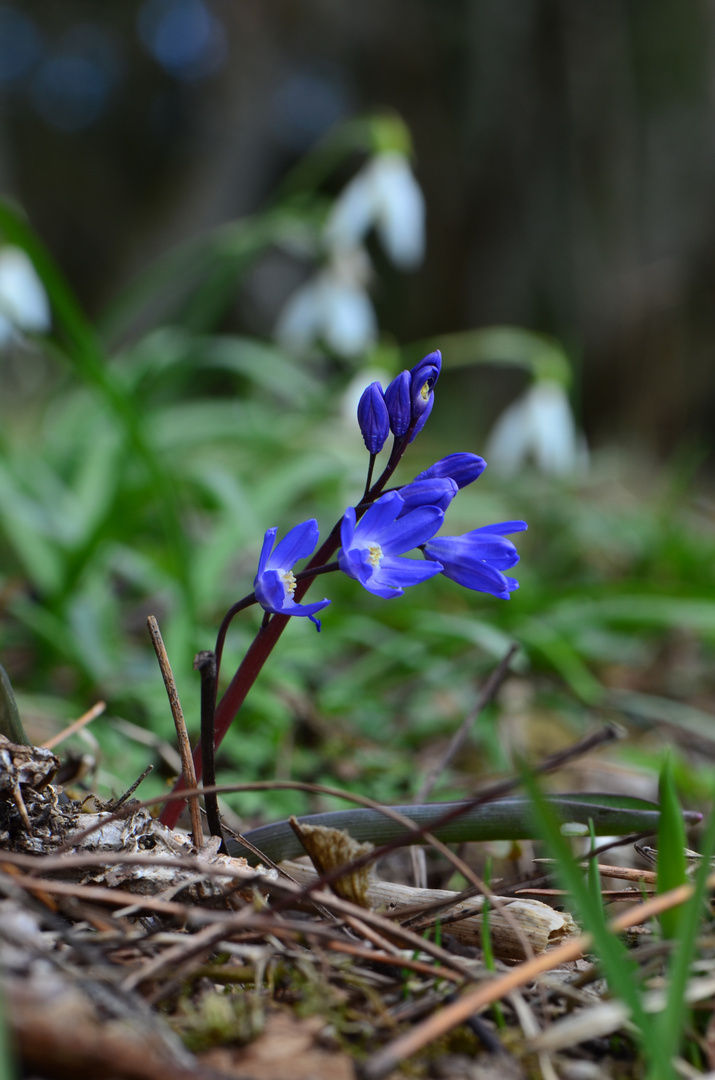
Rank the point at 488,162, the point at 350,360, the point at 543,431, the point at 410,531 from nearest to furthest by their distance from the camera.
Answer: the point at 410,531 → the point at 543,431 → the point at 350,360 → the point at 488,162

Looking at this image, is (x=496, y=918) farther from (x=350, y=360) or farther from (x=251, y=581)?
(x=350, y=360)

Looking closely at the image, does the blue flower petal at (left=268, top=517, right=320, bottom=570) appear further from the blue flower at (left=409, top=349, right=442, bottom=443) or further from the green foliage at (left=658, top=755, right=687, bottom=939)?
the green foliage at (left=658, top=755, right=687, bottom=939)

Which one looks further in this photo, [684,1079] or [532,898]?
[532,898]

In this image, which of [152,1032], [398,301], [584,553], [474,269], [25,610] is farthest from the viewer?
[398,301]

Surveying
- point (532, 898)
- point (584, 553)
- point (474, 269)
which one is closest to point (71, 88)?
point (474, 269)

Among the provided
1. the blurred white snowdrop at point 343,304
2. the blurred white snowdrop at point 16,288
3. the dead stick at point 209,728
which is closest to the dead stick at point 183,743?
the dead stick at point 209,728

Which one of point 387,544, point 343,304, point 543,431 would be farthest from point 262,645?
point 343,304

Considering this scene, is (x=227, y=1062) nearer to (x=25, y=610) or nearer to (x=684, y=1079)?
(x=684, y=1079)

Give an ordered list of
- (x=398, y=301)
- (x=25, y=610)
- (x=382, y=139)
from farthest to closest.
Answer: (x=398, y=301)
(x=382, y=139)
(x=25, y=610)
